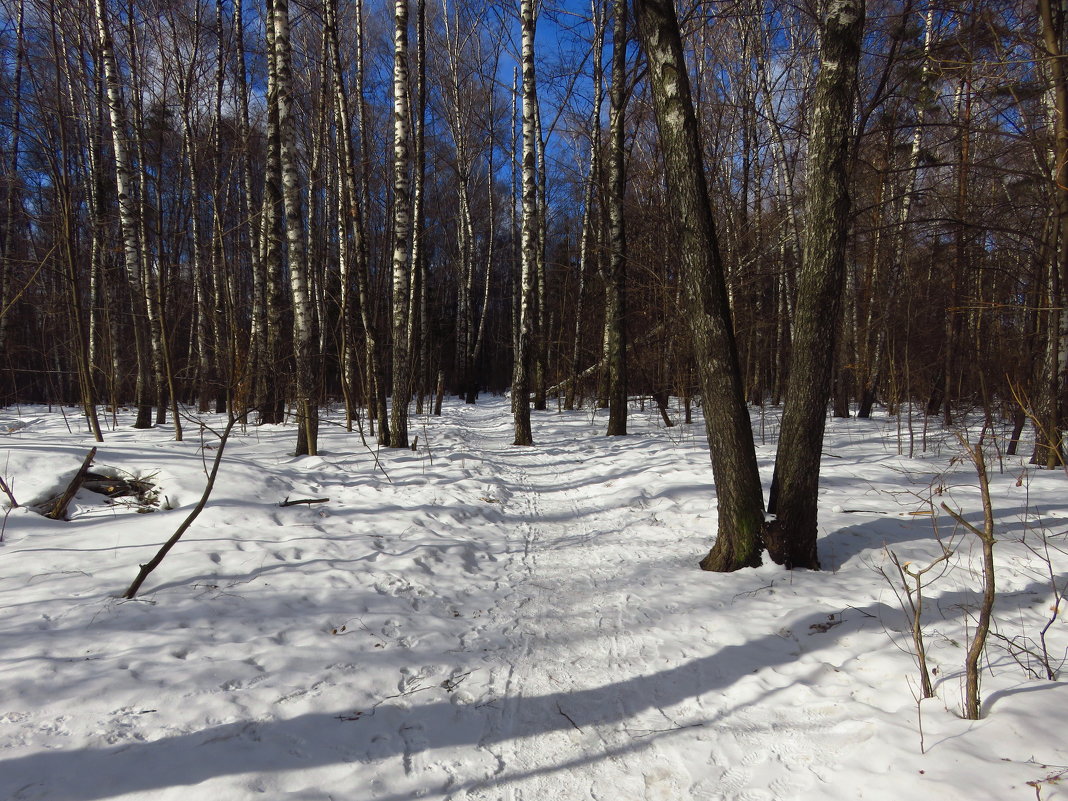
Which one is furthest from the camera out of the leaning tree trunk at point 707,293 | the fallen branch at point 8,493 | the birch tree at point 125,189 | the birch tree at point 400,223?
the birch tree at point 125,189

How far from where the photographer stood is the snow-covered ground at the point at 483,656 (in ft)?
7.54

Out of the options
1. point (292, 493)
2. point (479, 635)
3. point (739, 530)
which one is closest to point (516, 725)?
point (479, 635)

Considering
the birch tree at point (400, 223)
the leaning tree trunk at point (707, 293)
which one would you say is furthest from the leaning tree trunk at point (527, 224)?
the leaning tree trunk at point (707, 293)

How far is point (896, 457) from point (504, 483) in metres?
6.14

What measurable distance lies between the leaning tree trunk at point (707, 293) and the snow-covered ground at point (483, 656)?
434 millimetres

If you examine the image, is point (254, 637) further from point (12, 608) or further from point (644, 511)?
point (644, 511)

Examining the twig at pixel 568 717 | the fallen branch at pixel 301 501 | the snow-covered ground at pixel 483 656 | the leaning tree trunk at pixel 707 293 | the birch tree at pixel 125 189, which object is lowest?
the twig at pixel 568 717

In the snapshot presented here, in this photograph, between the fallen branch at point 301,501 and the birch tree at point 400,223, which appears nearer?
the fallen branch at point 301,501

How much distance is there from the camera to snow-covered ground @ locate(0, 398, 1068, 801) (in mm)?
2299

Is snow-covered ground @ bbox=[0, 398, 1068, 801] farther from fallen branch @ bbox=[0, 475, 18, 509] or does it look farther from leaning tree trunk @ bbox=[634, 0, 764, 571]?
leaning tree trunk @ bbox=[634, 0, 764, 571]

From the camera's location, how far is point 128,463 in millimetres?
5285

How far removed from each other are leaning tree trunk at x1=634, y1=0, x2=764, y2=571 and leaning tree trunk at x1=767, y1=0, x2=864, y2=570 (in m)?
0.26

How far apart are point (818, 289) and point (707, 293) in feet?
2.74

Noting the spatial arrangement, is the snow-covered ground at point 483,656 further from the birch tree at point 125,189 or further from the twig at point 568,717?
the birch tree at point 125,189
